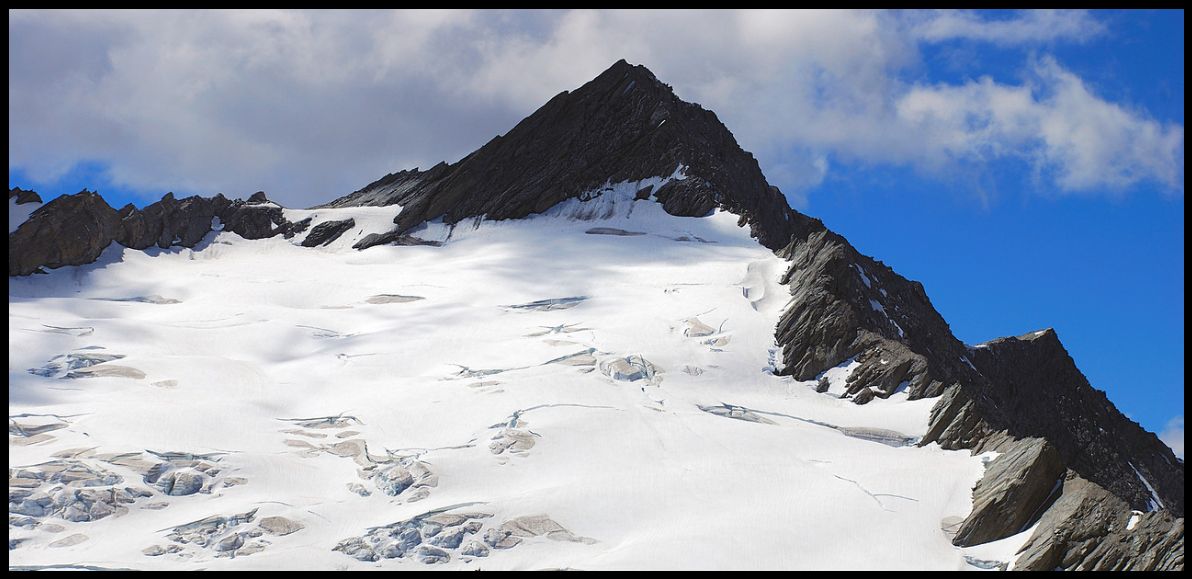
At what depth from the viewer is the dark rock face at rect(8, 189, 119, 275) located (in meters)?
63.5

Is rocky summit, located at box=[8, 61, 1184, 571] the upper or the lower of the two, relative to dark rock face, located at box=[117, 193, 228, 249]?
lower

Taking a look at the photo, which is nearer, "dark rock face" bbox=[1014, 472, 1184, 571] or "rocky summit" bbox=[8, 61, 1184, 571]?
"dark rock face" bbox=[1014, 472, 1184, 571]

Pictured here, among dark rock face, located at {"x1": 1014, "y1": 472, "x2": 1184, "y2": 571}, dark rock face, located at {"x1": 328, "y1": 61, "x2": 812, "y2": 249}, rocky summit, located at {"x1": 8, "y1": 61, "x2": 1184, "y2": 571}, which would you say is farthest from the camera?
dark rock face, located at {"x1": 328, "y1": 61, "x2": 812, "y2": 249}

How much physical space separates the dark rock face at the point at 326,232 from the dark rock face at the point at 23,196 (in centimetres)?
1613

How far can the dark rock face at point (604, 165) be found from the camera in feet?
251

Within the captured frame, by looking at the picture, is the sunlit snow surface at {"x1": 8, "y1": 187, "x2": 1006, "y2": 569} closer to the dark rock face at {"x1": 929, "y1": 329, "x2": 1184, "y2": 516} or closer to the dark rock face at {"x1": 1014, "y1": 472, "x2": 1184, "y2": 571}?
the dark rock face at {"x1": 1014, "y1": 472, "x2": 1184, "y2": 571}

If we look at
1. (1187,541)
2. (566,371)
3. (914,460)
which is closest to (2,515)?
(566,371)

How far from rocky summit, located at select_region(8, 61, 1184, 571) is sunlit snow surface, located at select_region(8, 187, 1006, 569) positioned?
13 centimetres

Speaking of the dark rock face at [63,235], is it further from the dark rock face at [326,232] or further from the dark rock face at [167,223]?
the dark rock face at [326,232]

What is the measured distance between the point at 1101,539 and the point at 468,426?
19.5 metres

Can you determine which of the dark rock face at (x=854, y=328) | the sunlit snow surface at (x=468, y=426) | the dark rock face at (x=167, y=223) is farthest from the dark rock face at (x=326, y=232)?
the dark rock face at (x=854, y=328)

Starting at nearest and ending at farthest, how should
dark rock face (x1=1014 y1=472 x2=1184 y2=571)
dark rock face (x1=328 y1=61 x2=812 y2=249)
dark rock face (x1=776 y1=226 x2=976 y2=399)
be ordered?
dark rock face (x1=1014 y1=472 x2=1184 y2=571)
dark rock face (x1=776 y1=226 x2=976 y2=399)
dark rock face (x1=328 y1=61 x2=812 y2=249)

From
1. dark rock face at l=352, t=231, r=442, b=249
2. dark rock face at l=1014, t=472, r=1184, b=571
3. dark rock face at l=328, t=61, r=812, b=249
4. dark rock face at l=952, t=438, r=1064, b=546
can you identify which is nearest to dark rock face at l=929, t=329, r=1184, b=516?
dark rock face at l=328, t=61, r=812, b=249
